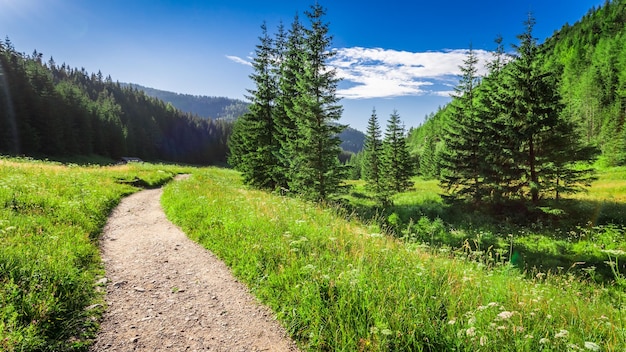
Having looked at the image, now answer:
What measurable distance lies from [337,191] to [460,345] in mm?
15557

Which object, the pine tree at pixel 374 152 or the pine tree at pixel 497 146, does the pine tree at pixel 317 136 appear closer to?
the pine tree at pixel 497 146

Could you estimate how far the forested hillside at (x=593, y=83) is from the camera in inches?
954

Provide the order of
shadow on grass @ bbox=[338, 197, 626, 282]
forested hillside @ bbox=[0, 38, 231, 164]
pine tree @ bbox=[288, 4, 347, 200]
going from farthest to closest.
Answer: forested hillside @ bbox=[0, 38, 231, 164], pine tree @ bbox=[288, 4, 347, 200], shadow on grass @ bbox=[338, 197, 626, 282]

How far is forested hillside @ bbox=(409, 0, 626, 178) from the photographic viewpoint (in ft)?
79.5

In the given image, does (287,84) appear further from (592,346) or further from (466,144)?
(592,346)

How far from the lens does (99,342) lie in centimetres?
379

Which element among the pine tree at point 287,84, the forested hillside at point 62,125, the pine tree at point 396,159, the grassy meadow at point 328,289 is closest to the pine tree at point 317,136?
the pine tree at point 287,84

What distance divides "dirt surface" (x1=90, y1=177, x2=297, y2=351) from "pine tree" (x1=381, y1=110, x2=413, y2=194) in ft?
115

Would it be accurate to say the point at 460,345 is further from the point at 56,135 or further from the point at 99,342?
the point at 56,135

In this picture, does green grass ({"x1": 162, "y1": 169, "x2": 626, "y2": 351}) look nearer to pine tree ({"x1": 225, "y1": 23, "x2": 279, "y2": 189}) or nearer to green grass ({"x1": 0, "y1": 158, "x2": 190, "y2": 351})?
green grass ({"x1": 0, "y1": 158, "x2": 190, "y2": 351})

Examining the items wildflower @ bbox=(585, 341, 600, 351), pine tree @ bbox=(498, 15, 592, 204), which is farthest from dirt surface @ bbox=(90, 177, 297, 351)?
pine tree @ bbox=(498, 15, 592, 204)

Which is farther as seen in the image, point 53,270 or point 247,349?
point 53,270

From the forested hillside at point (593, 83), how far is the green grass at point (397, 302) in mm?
19932

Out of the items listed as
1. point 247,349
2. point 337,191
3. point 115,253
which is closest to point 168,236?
point 115,253
